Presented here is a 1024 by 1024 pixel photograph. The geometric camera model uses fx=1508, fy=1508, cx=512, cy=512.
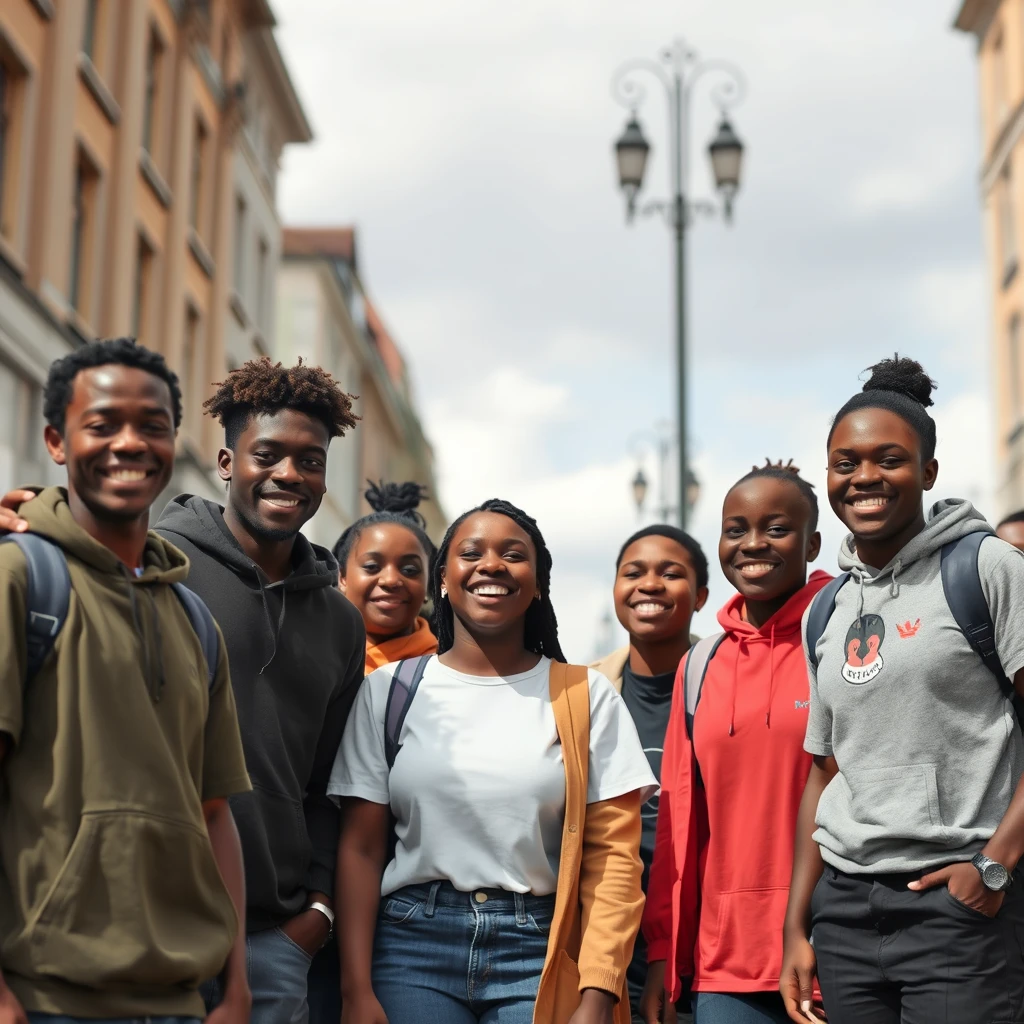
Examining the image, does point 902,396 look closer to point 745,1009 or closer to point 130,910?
point 745,1009

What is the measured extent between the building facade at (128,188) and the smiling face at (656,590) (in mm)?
9932

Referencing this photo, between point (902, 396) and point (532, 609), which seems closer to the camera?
point (902, 396)

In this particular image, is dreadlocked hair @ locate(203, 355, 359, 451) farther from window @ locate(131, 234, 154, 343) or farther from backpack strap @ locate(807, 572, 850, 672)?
window @ locate(131, 234, 154, 343)

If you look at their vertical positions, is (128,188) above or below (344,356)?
below

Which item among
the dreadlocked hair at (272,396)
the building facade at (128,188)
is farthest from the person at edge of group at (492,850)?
the building facade at (128,188)

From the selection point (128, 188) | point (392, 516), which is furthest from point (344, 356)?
point (392, 516)

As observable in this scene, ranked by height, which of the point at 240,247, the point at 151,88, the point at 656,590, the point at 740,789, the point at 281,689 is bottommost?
the point at 740,789

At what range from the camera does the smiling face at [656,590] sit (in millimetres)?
5613

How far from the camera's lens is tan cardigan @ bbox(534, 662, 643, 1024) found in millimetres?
4008

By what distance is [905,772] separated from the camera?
3.78 metres

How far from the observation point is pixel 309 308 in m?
39.7

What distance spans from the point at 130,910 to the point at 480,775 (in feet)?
4.45

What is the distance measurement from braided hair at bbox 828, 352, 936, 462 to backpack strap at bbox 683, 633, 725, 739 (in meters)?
0.95

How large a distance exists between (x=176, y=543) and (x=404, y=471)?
5544cm
